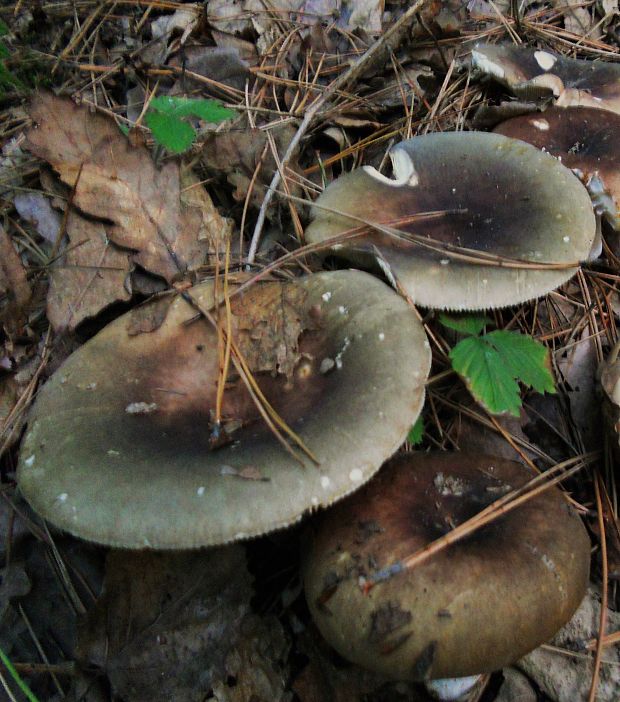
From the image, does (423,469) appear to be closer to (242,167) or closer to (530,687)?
(530,687)

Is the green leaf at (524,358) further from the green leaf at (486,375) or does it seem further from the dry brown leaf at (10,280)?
the dry brown leaf at (10,280)

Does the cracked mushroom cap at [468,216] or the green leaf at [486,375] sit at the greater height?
the cracked mushroom cap at [468,216]

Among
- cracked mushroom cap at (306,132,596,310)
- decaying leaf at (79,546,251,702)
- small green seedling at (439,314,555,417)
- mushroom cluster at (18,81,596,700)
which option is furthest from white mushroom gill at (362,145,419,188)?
decaying leaf at (79,546,251,702)

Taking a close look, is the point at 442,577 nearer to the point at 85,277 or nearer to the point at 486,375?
the point at 486,375

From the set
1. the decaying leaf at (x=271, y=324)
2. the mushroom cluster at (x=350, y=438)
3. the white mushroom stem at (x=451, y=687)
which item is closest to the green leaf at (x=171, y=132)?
the mushroom cluster at (x=350, y=438)

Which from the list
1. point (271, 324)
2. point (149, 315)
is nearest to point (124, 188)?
point (149, 315)

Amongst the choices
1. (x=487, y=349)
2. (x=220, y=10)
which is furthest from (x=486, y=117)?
(x=220, y=10)
